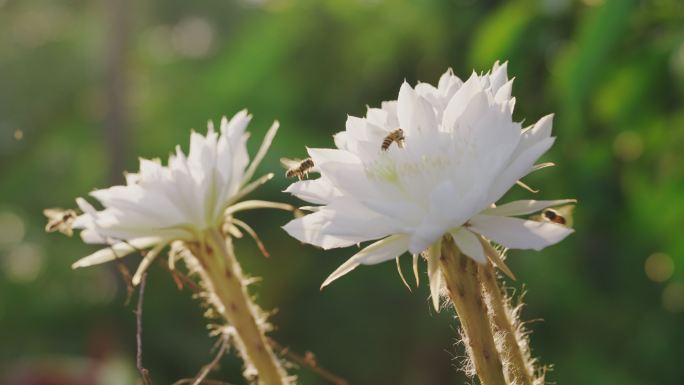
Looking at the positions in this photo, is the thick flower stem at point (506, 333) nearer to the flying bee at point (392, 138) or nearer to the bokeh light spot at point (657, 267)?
the flying bee at point (392, 138)

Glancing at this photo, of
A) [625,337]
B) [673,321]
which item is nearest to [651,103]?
[673,321]

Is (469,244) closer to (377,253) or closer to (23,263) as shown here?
(377,253)

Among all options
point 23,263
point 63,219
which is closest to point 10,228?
point 23,263

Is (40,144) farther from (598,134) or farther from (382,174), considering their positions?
(382,174)

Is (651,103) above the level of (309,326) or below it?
below

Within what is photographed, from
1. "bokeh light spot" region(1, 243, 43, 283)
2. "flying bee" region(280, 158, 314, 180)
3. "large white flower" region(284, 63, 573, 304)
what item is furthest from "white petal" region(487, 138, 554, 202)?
"bokeh light spot" region(1, 243, 43, 283)

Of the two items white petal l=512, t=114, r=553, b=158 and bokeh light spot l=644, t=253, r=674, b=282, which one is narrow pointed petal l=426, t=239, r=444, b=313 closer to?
white petal l=512, t=114, r=553, b=158

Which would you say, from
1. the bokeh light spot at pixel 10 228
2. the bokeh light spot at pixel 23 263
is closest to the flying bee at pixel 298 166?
the bokeh light spot at pixel 23 263
